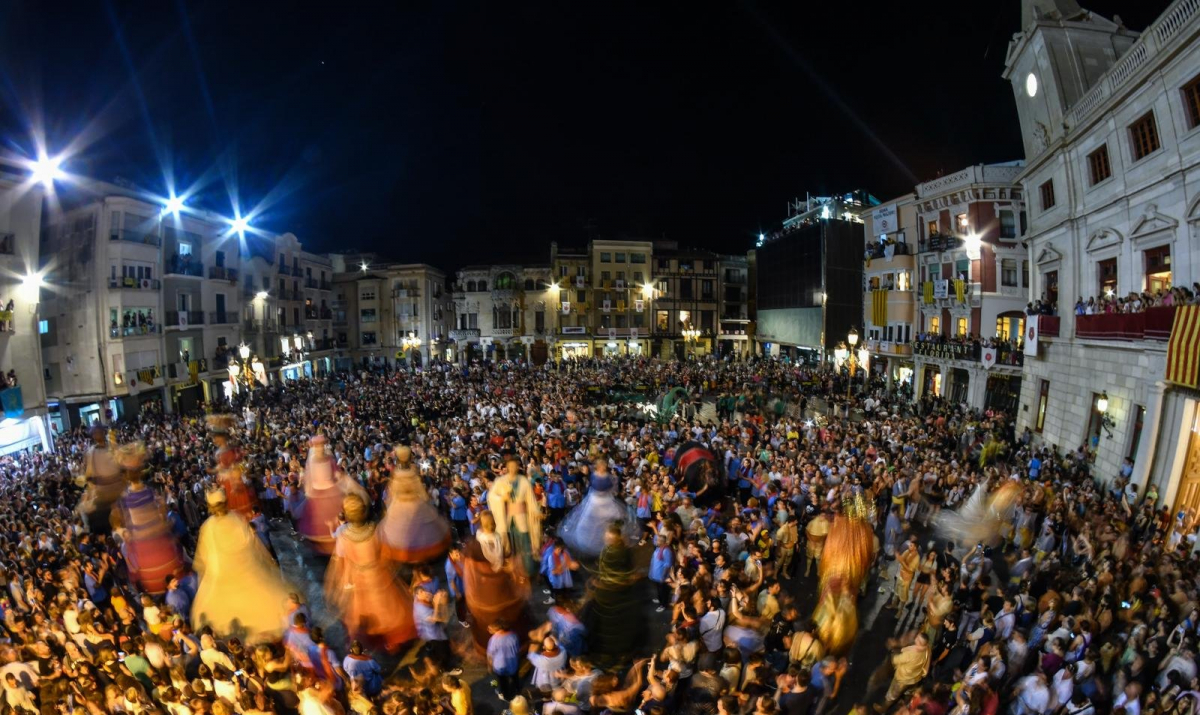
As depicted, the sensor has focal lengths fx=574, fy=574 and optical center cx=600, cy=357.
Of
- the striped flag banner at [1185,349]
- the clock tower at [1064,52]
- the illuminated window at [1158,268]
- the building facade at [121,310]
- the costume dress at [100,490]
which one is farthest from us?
the building facade at [121,310]

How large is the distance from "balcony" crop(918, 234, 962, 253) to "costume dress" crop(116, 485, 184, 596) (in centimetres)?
2965

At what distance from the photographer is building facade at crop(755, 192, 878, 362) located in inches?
1510

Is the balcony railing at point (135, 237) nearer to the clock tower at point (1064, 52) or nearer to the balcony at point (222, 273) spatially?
the balcony at point (222, 273)

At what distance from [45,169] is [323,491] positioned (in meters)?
21.9

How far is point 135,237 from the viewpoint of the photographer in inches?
1070

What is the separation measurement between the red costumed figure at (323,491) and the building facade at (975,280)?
23849 millimetres

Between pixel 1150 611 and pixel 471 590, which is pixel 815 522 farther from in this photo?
pixel 471 590

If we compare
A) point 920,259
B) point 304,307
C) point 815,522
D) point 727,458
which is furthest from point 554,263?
point 815,522

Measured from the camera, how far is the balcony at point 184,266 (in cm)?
2934

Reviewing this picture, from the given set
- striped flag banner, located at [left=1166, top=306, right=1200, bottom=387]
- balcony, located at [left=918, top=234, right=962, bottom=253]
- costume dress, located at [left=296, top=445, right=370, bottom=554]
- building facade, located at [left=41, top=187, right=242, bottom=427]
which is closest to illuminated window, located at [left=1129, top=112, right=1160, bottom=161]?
striped flag banner, located at [left=1166, top=306, right=1200, bottom=387]

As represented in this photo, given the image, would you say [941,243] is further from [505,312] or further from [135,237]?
[135,237]

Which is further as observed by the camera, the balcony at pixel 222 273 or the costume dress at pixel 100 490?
the balcony at pixel 222 273

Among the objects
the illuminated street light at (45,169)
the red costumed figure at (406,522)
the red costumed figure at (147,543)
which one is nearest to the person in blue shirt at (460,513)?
the red costumed figure at (406,522)

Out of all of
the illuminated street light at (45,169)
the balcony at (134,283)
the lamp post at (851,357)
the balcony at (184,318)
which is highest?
the illuminated street light at (45,169)
